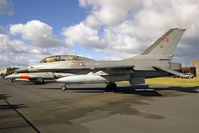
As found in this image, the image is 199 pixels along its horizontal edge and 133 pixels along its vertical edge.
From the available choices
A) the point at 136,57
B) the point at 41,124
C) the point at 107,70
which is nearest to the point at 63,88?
the point at 107,70

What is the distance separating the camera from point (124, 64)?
1239 centimetres

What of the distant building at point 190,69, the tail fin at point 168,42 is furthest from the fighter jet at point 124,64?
the distant building at point 190,69

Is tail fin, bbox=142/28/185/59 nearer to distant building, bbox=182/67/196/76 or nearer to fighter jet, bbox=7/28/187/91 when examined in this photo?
fighter jet, bbox=7/28/187/91

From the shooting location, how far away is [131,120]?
478cm

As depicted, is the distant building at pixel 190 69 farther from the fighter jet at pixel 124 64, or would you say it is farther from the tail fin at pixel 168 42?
the fighter jet at pixel 124 64

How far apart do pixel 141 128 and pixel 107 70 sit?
7.65 metres

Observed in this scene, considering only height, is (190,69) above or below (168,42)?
below

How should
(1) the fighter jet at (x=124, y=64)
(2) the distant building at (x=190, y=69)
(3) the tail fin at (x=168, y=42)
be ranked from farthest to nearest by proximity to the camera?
(2) the distant building at (x=190, y=69), (3) the tail fin at (x=168, y=42), (1) the fighter jet at (x=124, y=64)

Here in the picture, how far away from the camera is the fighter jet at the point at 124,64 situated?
11758mm

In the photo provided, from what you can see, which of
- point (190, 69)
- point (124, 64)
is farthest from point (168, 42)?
point (190, 69)

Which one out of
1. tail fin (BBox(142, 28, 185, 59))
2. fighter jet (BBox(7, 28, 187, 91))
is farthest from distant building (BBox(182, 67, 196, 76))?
fighter jet (BBox(7, 28, 187, 91))

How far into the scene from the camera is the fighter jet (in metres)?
11.8

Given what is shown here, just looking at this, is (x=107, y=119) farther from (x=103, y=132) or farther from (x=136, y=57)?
(x=136, y=57)

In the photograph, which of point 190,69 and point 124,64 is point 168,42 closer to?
point 124,64
